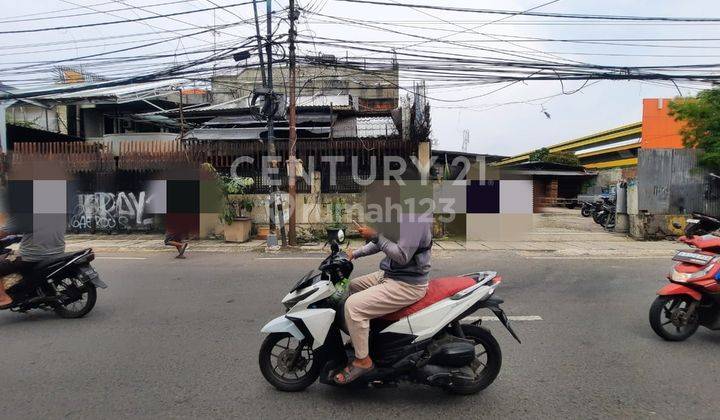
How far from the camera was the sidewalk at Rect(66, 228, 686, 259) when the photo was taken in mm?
11026

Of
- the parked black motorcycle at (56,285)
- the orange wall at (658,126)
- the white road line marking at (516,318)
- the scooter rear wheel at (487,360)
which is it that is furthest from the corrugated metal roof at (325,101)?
the orange wall at (658,126)

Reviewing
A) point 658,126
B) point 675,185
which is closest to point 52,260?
point 675,185

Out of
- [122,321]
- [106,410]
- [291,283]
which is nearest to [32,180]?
[122,321]

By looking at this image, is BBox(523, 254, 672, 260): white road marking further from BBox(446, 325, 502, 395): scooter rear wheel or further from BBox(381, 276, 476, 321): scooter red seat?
BBox(381, 276, 476, 321): scooter red seat

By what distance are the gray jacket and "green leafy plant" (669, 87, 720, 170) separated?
13479 millimetres

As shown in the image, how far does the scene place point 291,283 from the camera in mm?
7266

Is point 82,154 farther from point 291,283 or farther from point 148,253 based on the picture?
point 291,283

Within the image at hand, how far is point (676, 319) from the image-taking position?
177 inches

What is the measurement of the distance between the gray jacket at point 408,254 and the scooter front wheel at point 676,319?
2724 millimetres

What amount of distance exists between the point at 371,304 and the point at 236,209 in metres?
11.1

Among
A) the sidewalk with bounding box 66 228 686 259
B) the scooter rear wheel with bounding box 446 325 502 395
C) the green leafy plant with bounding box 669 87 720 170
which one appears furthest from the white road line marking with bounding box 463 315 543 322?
the green leafy plant with bounding box 669 87 720 170

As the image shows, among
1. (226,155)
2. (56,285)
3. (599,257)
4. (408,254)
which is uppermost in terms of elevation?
(226,155)

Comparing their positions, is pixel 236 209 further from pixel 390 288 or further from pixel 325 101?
pixel 390 288

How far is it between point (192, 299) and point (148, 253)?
216 inches
